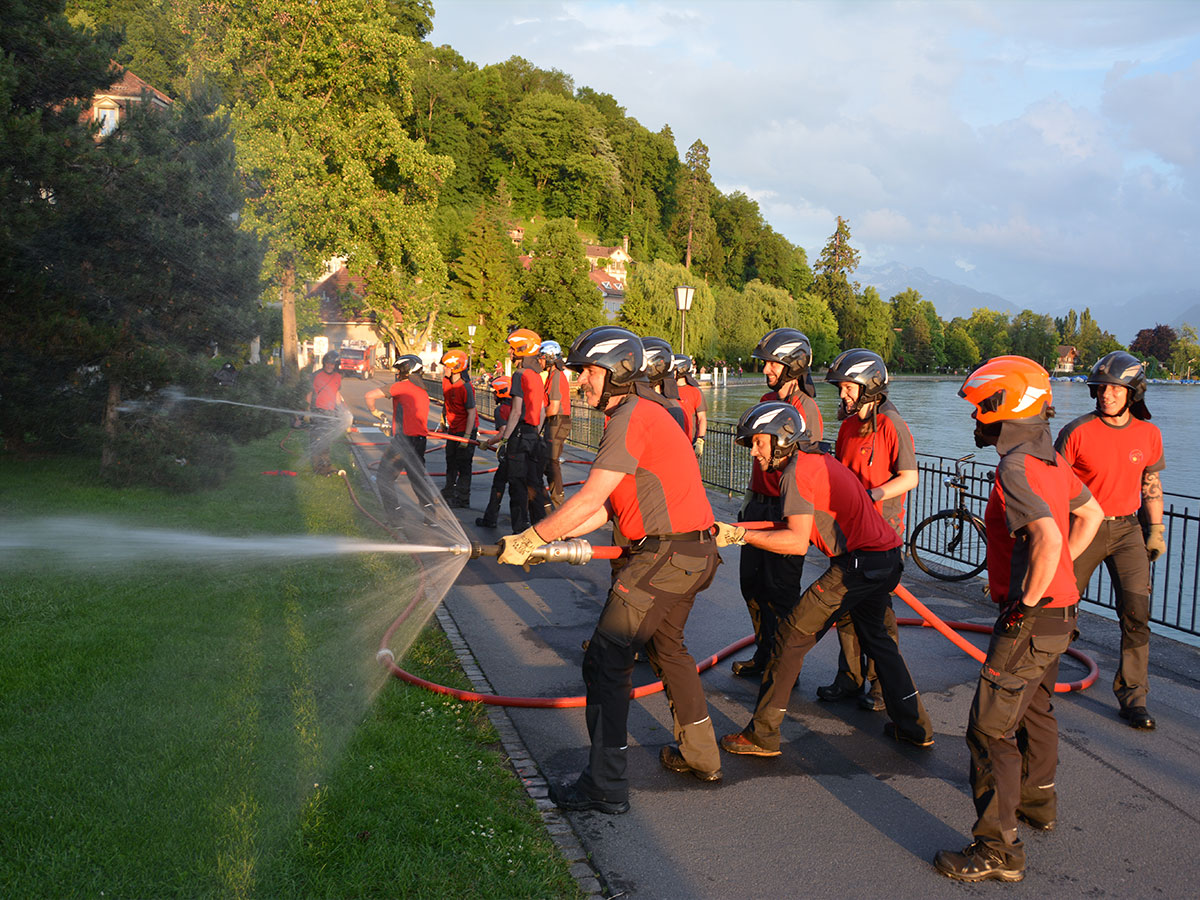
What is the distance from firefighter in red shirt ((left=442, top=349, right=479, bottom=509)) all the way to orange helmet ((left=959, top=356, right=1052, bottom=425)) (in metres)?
9.07

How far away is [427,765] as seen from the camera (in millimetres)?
4703

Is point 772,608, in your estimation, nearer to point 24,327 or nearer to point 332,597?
point 332,597

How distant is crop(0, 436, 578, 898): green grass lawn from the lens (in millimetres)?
3686

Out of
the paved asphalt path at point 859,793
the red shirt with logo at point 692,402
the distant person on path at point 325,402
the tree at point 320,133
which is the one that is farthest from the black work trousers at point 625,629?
the tree at point 320,133

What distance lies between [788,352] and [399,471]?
20.2ft

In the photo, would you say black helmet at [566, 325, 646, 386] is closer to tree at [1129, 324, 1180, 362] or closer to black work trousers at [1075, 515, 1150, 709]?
black work trousers at [1075, 515, 1150, 709]

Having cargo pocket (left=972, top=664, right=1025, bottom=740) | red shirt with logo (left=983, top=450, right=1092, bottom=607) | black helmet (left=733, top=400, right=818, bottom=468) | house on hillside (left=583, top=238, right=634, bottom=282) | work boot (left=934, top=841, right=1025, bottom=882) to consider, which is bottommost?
work boot (left=934, top=841, right=1025, bottom=882)

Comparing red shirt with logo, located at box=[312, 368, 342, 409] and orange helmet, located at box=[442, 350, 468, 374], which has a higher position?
orange helmet, located at box=[442, 350, 468, 374]

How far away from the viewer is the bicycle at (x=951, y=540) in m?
10.1

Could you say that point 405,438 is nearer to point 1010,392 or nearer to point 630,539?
point 630,539

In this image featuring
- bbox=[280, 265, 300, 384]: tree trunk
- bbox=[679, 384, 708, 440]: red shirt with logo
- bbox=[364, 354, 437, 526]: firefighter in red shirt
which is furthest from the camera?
bbox=[280, 265, 300, 384]: tree trunk

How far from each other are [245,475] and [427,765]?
11850 millimetres

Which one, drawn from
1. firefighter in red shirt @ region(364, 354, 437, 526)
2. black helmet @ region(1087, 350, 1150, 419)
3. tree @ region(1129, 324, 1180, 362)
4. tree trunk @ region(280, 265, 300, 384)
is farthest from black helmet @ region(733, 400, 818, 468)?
tree @ region(1129, 324, 1180, 362)

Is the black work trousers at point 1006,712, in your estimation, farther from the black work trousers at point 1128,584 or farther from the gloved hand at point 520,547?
the gloved hand at point 520,547
